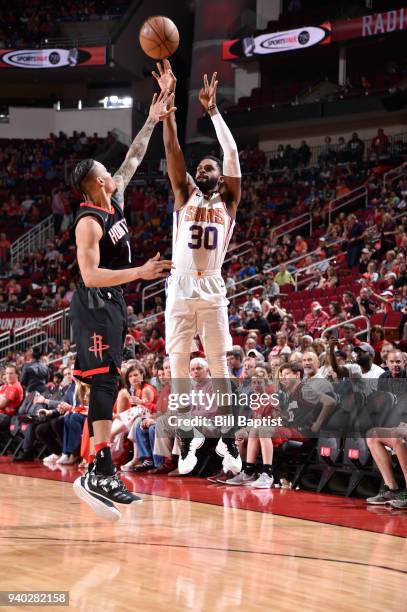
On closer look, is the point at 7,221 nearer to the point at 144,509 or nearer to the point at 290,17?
the point at 290,17

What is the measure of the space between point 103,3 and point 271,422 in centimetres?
2509

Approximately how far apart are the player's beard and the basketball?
3.09 ft

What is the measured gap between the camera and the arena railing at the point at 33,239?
83.9ft

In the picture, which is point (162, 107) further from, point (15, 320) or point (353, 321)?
point (15, 320)

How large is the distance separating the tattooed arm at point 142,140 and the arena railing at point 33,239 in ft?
63.9

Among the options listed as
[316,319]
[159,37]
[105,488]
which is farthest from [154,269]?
[316,319]

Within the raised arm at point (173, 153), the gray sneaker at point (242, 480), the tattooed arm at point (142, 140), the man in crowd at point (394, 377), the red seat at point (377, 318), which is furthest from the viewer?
the red seat at point (377, 318)

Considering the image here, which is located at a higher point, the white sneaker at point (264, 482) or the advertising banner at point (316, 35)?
the advertising banner at point (316, 35)

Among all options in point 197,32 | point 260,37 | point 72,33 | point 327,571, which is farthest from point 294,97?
point 327,571

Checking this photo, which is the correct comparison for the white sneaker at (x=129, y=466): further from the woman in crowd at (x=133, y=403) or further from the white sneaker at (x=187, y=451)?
the white sneaker at (x=187, y=451)

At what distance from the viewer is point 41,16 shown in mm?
30594

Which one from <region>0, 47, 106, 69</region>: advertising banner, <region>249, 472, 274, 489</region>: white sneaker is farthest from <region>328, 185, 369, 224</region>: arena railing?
<region>249, 472, 274, 489</region>: white sneaker
